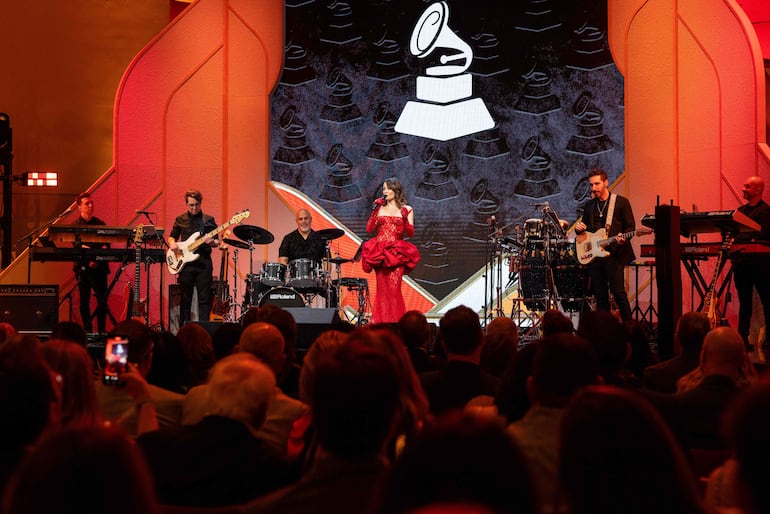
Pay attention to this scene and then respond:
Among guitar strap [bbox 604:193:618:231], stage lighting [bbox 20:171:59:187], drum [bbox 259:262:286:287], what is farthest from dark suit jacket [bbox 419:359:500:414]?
stage lighting [bbox 20:171:59:187]

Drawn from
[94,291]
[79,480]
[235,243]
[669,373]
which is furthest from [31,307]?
[79,480]

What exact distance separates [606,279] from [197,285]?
15.0 ft

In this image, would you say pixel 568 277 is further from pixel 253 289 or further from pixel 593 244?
pixel 253 289

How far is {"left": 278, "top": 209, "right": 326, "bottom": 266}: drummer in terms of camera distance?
35.2 ft

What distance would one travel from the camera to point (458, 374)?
12.0 ft

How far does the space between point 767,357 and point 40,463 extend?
24.9ft

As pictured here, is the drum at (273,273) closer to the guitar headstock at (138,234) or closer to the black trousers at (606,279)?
the guitar headstock at (138,234)

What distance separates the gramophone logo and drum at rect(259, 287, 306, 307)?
3.08 m

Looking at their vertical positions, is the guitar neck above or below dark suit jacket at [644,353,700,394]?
above

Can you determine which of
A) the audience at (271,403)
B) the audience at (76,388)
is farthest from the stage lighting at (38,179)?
→ the audience at (76,388)

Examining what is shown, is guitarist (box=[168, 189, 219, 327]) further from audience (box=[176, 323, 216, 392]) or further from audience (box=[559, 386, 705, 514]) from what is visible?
audience (box=[559, 386, 705, 514])

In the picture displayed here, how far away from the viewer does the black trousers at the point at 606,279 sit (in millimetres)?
8906

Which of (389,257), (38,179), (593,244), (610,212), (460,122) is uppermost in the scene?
(460,122)

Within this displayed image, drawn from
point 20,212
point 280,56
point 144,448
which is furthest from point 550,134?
point 144,448
